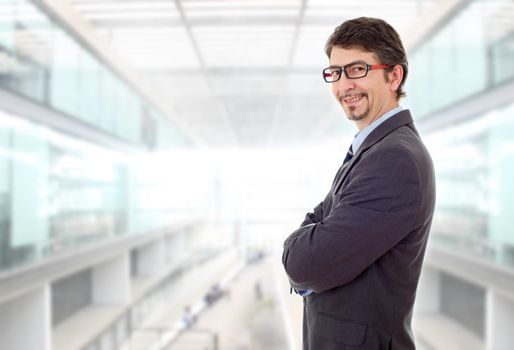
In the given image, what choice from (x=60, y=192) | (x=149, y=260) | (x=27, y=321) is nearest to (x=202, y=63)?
(x=60, y=192)

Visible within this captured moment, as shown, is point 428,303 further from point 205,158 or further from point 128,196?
point 205,158

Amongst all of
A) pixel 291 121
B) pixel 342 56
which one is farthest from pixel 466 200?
pixel 291 121

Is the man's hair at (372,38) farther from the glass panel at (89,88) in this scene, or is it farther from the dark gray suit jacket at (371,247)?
the glass panel at (89,88)

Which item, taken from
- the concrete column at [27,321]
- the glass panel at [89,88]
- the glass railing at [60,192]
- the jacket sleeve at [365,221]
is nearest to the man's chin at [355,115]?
the jacket sleeve at [365,221]

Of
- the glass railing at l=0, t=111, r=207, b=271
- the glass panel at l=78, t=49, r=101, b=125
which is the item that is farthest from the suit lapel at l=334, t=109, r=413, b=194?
the glass panel at l=78, t=49, r=101, b=125

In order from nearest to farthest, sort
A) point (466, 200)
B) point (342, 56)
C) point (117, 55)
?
point (342, 56) → point (466, 200) → point (117, 55)

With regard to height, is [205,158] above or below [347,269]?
above

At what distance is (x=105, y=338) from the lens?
616cm

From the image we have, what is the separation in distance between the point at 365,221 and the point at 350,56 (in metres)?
0.28

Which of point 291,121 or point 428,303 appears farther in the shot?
point 291,121

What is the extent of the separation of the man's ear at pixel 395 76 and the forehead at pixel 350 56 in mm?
41

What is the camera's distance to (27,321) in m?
3.90

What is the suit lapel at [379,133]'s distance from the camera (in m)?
0.74

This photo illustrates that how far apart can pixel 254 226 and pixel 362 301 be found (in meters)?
7.45
